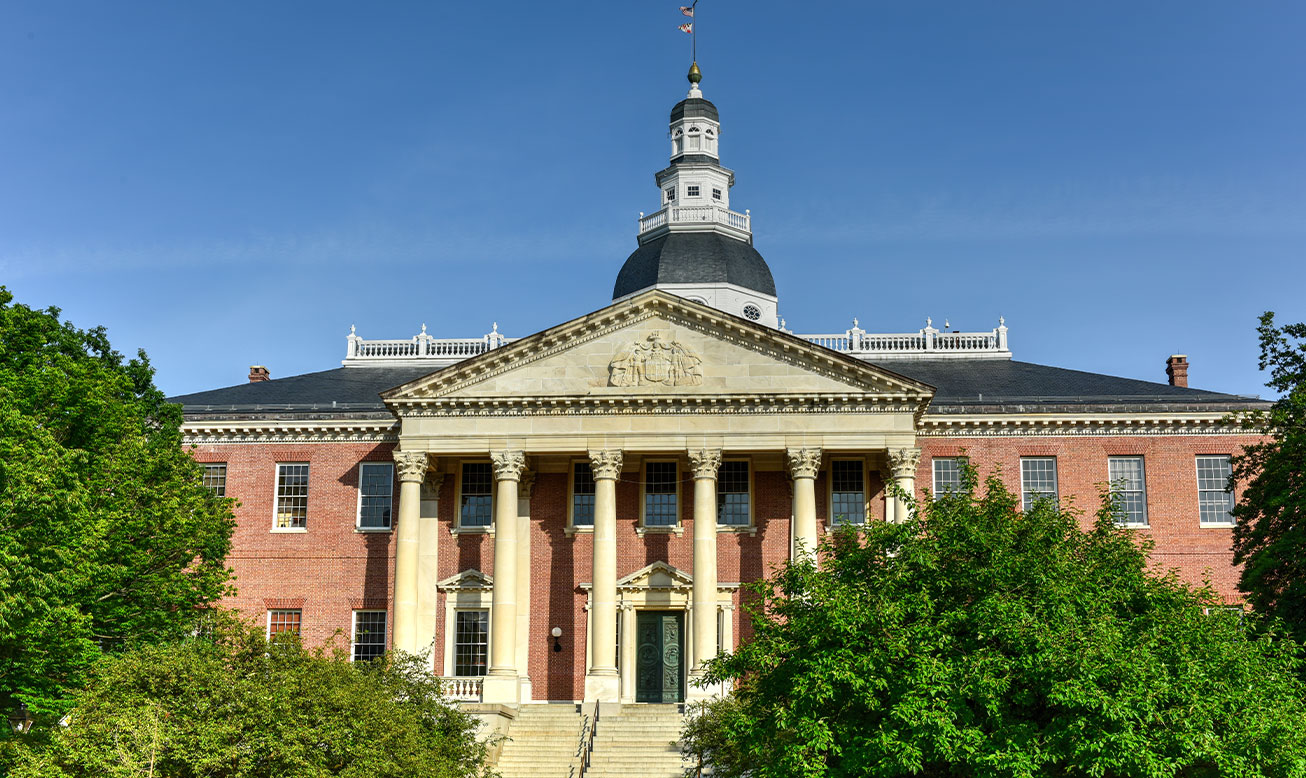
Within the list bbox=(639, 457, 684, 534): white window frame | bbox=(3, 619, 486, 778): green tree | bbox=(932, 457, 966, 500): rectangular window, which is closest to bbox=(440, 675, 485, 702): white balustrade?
bbox=(639, 457, 684, 534): white window frame

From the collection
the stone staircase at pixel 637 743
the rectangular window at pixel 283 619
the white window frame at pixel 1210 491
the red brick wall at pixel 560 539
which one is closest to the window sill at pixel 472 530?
the red brick wall at pixel 560 539

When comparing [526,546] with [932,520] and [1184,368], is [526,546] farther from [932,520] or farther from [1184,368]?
[1184,368]

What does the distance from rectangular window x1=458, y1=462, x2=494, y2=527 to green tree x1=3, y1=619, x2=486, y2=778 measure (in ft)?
52.1

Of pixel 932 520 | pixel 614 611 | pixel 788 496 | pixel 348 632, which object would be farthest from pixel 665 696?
pixel 932 520

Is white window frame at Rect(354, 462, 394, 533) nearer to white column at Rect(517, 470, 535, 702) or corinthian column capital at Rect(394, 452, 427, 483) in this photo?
corinthian column capital at Rect(394, 452, 427, 483)

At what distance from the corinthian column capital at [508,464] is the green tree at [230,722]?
12.8 m

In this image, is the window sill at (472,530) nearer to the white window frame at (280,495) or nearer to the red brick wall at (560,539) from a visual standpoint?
the red brick wall at (560,539)

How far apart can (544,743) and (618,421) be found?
30.2 ft

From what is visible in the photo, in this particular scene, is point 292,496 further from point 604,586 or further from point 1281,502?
point 1281,502

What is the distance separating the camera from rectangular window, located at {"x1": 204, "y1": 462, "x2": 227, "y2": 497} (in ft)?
149

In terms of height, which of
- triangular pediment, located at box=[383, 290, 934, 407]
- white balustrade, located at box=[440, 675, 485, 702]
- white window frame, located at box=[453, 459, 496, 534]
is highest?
triangular pediment, located at box=[383, 290, 934, 407]

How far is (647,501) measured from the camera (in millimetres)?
43875

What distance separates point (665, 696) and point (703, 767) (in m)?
7.83

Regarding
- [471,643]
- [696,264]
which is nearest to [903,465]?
[471,643]
